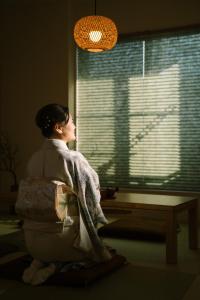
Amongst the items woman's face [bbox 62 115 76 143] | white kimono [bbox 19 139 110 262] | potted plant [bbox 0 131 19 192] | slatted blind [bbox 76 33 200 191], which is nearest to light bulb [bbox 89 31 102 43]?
slatted blind [bbox 76 33 200 191]

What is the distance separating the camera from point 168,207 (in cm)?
316

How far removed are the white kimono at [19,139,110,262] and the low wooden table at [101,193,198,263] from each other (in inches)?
21.1

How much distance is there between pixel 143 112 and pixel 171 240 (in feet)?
7.73

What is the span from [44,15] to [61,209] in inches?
149

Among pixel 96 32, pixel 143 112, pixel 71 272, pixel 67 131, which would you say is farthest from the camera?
pixel 143 112

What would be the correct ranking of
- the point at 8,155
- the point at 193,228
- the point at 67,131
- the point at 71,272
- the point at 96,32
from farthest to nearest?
the point at 8,155
the point at 96,32
the point at 193,228
the point at 67,131
the point at 71,272

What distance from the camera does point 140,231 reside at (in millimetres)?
3938

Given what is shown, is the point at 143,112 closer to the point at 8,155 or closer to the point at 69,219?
the point at 8,155

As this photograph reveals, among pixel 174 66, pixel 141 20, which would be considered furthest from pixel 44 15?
pixel 174 66

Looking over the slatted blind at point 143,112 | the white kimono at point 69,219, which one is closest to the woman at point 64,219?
the white kimono at point 69,219

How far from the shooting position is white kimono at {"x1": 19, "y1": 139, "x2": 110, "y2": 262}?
2654 millimetres

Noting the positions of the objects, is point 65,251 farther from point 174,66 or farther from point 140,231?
point 174,66

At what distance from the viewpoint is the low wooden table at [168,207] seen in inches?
124

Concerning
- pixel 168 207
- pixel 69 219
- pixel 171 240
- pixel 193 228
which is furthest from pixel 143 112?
pixel 69 219
